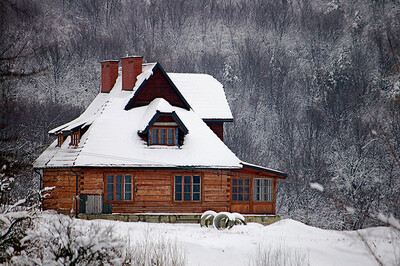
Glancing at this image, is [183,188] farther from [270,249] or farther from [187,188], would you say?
[270,249]

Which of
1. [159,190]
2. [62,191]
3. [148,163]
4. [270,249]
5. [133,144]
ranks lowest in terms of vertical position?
[270,249]

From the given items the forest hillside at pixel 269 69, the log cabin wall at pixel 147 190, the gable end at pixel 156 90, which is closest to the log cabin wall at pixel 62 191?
the log cabin wall at pixel 147 190

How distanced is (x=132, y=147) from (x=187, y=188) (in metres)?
3.50

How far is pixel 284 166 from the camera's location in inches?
2350

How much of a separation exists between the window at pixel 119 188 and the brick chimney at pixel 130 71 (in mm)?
5944

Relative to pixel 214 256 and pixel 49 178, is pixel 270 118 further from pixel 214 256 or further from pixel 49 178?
pixel 214 256

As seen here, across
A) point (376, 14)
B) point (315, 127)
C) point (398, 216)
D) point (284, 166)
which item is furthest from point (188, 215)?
point (376, 14)

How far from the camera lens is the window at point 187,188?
2980 centimetres

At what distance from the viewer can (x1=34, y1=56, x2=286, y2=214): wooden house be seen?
94.2 feet

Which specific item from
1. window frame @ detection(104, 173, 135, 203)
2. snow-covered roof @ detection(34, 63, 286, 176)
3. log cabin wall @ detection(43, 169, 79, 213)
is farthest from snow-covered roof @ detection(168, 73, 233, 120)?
log cabin wall @ detection(43, 169, 79, 213)

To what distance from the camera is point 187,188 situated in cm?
3002

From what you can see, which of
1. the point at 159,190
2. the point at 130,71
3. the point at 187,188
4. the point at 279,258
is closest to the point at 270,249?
the point at 279,258

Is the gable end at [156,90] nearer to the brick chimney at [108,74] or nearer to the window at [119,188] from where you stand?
the brick chimney at [108,74]

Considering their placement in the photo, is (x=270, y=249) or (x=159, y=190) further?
(x=159, y=190)
